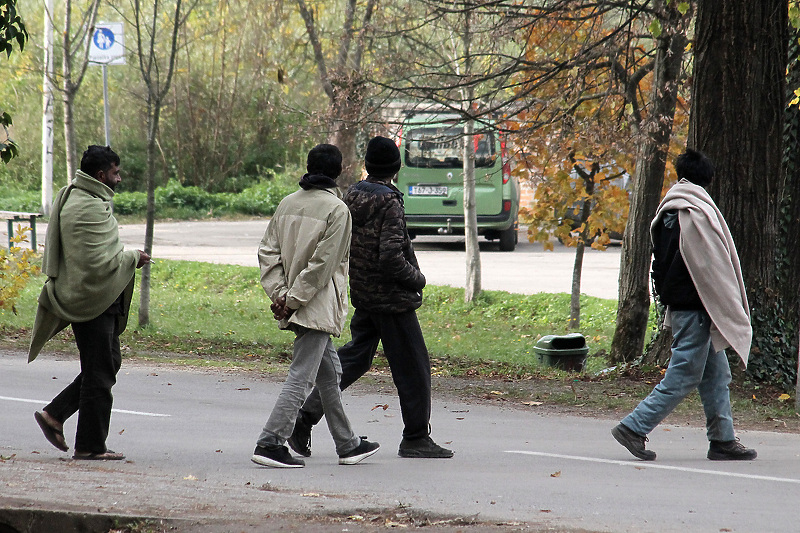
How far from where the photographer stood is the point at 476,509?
5.06m

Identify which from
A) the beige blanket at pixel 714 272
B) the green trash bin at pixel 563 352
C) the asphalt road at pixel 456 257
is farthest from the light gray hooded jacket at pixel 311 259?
the asphalt road at pixel 456 257

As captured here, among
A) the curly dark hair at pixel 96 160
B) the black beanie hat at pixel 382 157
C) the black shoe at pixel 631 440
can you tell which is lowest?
the black shoe at pixel 631 440

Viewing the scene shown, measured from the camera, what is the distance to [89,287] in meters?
6.07

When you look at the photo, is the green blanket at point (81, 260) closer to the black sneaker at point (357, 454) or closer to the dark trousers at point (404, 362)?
the dark trousers at point (404, 362)

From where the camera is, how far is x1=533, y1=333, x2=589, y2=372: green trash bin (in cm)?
1158

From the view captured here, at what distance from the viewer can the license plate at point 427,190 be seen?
23.9 metres

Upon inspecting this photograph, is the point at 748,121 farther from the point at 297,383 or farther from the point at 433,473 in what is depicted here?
the point at 297,383

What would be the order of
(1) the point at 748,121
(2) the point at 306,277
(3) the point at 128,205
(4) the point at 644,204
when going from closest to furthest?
(2) the point at 306,277 → (1) the point at 748,121 → (4) the point at 644,204 → (3) the point at 128,205

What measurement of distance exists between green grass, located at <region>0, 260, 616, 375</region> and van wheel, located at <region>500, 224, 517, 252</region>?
629cm

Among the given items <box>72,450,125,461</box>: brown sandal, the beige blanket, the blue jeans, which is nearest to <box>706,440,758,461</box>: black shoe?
the blue jeans

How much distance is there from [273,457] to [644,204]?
6970 mm

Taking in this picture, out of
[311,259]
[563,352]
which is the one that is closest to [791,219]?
[563,352]

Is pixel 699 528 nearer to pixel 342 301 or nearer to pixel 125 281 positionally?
pixel 342 301

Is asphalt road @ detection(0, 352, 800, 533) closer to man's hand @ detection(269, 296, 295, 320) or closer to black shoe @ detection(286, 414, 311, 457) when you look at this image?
black shoe @ detection(286, 414, 311, 457)
